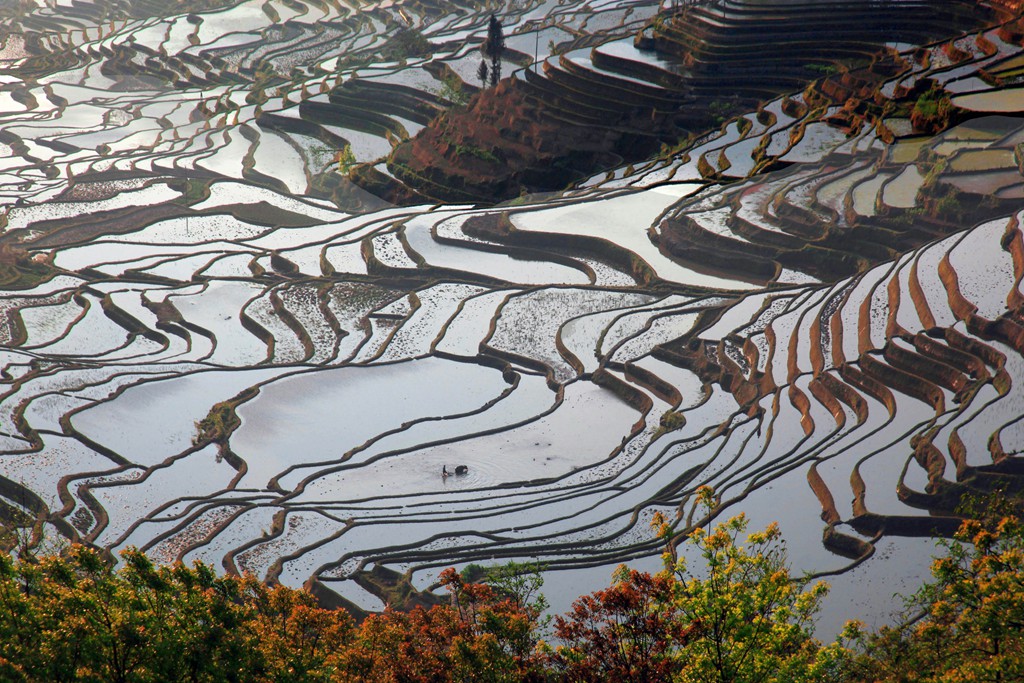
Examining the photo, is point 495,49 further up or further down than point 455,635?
further up

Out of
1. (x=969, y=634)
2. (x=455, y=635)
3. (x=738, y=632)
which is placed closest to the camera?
(x=738, y=632)

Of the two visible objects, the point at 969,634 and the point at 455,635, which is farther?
the point at 455,635

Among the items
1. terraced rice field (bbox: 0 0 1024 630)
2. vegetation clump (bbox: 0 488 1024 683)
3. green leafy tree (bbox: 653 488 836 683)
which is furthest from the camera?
terraced rice field (bbox: 0 0 1024 630)

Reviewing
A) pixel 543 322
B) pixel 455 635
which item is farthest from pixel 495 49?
pixel 455 635

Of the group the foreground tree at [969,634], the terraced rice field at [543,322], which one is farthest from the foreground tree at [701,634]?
the terraced rice field at [543,322]

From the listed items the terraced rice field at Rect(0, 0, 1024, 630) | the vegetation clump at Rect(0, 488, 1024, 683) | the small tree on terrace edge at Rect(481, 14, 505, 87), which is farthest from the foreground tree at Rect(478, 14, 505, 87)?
the vegetation clump at Rect(0, 488, 1024, 683)

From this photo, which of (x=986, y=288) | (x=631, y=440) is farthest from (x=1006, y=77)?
(x=631, y=440)

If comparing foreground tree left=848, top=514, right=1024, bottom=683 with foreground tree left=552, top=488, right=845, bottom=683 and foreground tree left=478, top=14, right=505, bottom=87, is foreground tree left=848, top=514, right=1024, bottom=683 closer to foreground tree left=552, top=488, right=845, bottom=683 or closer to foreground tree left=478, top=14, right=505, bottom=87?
foreground tree left=552, top=488, right=845, bottom=683

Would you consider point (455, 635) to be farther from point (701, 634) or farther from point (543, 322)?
point (543, 322)
